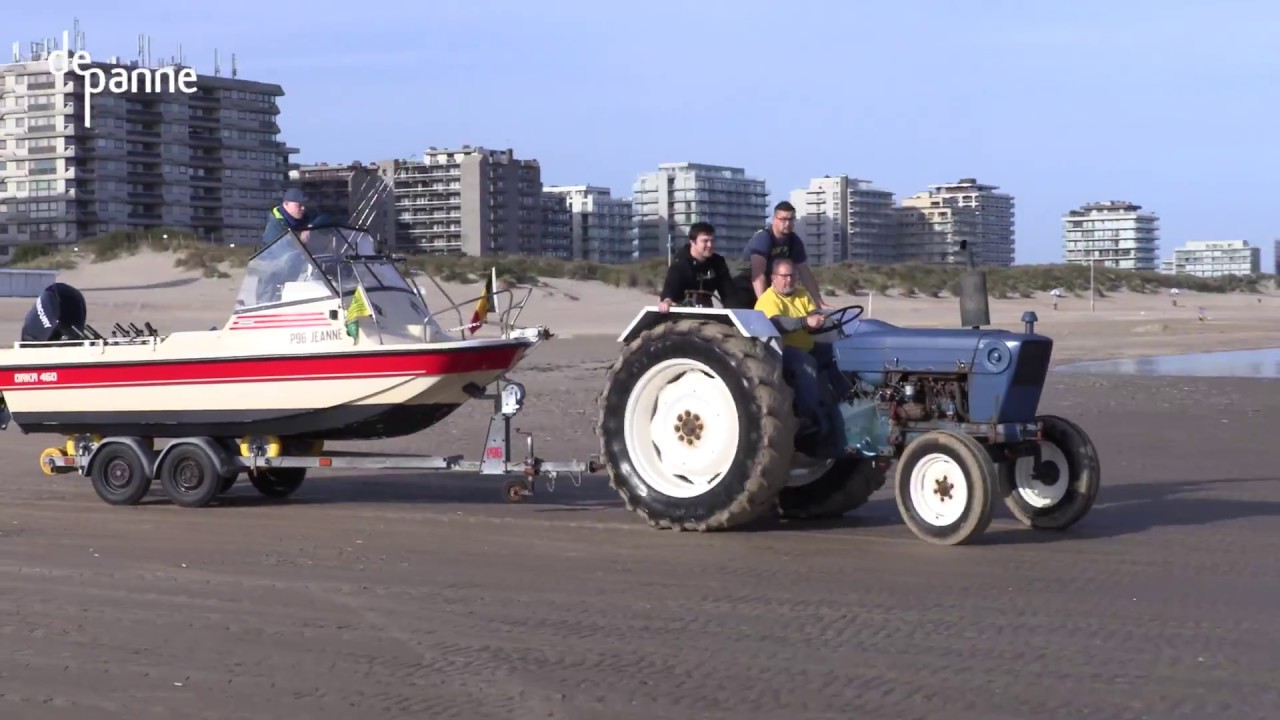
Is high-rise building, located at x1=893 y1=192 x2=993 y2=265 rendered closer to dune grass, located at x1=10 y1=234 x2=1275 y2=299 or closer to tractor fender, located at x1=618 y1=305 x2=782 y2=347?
Answer: dune grass, located at x1=10 y1=234 x2=1275 y2=299

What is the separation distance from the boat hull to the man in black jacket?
1.07 m

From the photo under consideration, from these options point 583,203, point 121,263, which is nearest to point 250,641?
point 121,263

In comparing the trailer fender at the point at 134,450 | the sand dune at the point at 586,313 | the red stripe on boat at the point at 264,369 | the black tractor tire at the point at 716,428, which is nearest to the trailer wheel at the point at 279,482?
the trailer fender at the point at 134,450

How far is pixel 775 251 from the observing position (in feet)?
31.1

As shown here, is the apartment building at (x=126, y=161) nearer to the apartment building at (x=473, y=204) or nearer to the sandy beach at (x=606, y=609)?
the apartment building at (x=473, y=204)

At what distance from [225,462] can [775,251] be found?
3761 mm

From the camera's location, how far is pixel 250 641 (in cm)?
598

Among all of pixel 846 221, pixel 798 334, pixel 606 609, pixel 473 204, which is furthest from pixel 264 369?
pixel 846 221

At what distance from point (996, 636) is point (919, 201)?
330 feet

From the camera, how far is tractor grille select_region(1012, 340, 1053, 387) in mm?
8125

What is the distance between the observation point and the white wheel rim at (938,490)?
7996 mm

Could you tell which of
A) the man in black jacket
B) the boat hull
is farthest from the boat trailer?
the man in black jacket

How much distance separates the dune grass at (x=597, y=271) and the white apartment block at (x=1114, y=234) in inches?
2326

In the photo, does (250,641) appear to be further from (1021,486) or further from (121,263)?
(121,263)
